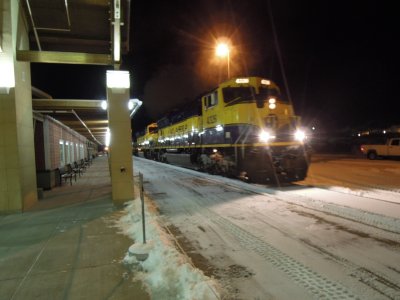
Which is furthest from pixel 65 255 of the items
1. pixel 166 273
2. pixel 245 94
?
pixel 245 94

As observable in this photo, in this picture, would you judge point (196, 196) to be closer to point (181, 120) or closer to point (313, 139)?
point (181, 120)

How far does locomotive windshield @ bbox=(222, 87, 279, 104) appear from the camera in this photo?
1292cm

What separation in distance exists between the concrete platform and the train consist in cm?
592

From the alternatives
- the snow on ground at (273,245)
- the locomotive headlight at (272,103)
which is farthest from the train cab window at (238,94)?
the snow on ground at (273,245)

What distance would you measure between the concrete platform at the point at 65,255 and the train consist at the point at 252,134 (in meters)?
5.92

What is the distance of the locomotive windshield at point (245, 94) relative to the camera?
1292 cm

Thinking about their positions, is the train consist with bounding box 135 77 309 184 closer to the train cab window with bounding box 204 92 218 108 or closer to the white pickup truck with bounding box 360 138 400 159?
the train cab window with bounding box 204 92 218 108

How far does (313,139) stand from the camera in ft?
148

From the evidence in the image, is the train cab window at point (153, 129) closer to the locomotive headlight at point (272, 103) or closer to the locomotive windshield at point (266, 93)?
the locomotive windshield at point (266, 93)

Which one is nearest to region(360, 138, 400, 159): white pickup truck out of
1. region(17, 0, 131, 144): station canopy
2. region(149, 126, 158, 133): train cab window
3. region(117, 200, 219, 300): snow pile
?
region(149, 126, 158, 133): train cab window

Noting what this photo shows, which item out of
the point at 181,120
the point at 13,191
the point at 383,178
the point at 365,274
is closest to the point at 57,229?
the point at 13,191

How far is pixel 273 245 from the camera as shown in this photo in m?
5.59

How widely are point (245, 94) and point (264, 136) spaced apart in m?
2.11

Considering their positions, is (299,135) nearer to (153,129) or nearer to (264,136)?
(264,136)
